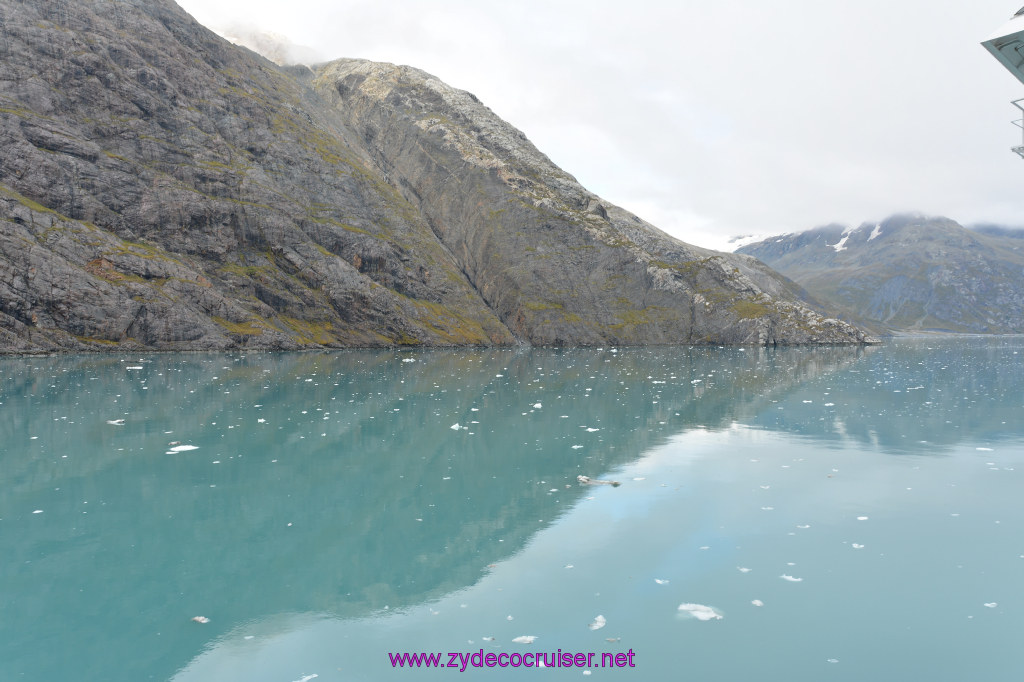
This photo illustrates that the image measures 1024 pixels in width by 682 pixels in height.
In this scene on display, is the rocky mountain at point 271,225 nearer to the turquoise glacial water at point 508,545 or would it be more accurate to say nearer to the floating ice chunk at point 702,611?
the turquoise glacial water at point 508,545

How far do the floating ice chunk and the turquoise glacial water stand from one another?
3 centimetres

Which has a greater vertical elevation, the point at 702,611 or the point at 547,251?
the point at 547,251

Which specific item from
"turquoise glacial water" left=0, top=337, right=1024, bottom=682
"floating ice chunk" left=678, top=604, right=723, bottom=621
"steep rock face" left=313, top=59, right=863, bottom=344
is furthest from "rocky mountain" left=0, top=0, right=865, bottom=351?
"floating ice chunk" left=678, top=604, right=723, bottom=621

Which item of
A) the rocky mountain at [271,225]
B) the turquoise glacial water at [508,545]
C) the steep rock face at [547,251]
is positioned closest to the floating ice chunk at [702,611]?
the turquoise glacial water at [508,545]

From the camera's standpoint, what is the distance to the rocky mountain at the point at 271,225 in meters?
72.8

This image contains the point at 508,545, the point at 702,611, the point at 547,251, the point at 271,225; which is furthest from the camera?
the point at 547,251

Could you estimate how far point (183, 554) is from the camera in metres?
12.0

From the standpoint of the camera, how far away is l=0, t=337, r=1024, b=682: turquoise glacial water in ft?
27.8

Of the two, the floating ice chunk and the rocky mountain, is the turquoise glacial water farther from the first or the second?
the rocky mountain

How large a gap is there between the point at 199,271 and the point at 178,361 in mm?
28964

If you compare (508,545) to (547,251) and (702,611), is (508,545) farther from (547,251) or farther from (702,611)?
(547,251)

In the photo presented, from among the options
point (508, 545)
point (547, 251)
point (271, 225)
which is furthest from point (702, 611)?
point (547, 251)

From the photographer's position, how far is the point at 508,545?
12.5 meters

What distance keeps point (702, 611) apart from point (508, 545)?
173 inches
